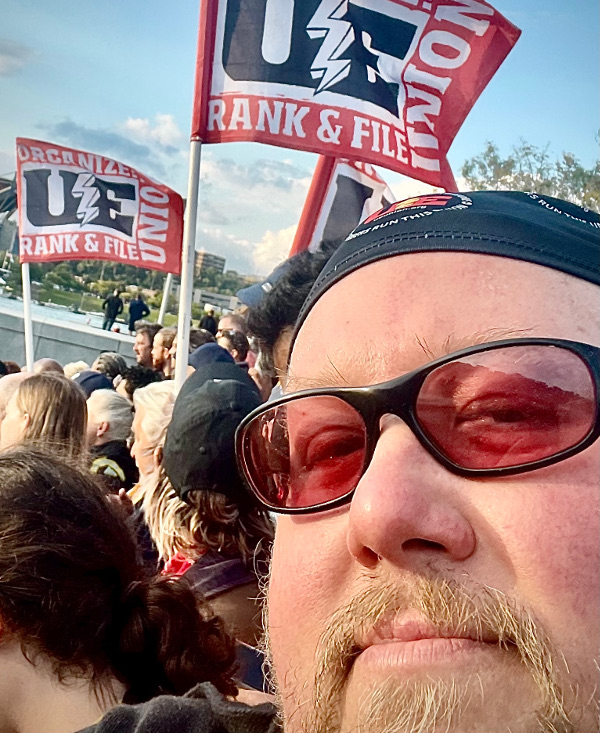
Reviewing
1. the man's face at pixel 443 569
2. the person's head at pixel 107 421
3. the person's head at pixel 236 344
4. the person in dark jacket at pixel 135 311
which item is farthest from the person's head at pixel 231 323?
the person in dark jacket at pixel 135 311

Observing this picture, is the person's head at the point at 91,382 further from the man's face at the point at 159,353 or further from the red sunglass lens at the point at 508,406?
the red sunglass lens at the point at 508,406

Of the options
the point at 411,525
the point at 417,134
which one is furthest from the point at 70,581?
the point at 417,134

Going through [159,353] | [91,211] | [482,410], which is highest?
[91,211]

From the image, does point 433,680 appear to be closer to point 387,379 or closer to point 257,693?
point 387,379

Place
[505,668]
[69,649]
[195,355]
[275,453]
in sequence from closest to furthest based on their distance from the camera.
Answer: [505,668], [275,453], [69,649], [195,355]

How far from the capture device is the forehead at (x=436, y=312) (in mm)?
956

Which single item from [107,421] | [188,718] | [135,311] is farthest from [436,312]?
[135,311]

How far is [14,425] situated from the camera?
→ 3.37 metres

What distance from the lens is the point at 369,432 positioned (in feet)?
3.26

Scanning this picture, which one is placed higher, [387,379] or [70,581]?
[387,379]

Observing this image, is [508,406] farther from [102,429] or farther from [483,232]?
[102,429]

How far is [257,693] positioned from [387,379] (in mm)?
1095

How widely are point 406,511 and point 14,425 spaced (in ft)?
9.61

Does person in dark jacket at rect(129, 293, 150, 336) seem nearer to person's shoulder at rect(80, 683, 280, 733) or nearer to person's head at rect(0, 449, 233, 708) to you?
person's head at rect(0, 449, 233, 708)
